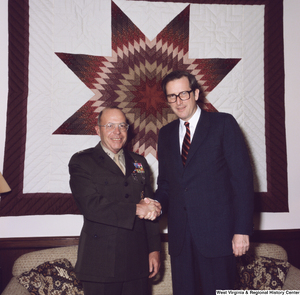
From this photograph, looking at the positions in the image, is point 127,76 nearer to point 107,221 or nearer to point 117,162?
point 117,162

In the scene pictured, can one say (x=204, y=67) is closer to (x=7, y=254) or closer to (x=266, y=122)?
(x=266, y=122)

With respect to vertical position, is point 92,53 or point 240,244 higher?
point 92,53

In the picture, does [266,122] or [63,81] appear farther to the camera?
[266,122]

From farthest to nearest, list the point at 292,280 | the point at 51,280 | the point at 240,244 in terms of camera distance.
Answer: the point at 292,280 < the point at 51,280 < the point at 240,244

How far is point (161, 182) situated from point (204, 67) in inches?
46.7

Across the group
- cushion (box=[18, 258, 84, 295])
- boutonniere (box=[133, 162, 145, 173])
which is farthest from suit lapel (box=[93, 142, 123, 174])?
cushion (box=[18, 258, 84, 295])

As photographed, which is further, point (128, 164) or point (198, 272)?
point (128, 164)

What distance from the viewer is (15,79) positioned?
7.13 ft

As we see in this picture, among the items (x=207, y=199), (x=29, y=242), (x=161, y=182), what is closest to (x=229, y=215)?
(x=207, y=199)

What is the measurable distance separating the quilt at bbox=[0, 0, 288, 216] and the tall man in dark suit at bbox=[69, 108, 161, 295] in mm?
679

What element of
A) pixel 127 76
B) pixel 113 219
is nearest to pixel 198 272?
pixel 113 219

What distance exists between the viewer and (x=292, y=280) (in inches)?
76.3

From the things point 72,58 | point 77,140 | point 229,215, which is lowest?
point 229,215

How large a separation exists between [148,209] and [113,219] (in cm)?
21
